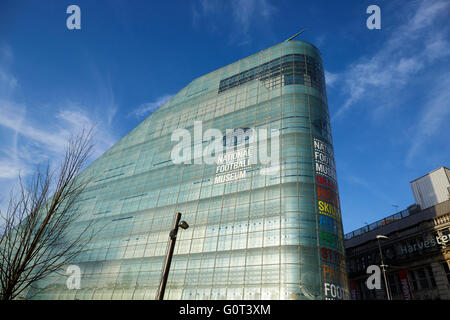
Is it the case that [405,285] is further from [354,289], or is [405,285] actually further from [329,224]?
[329,224]

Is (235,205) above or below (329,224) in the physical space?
above

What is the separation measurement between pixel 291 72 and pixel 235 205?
2450 centimetres

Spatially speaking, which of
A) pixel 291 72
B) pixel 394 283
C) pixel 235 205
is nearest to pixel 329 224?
pixel 235 205

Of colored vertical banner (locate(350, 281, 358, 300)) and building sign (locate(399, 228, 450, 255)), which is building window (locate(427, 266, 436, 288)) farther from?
colored vertical banner (locate(350, 281, 358, 300))

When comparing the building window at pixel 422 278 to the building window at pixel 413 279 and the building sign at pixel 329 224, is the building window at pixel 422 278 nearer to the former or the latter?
the building window at pixel 413 279

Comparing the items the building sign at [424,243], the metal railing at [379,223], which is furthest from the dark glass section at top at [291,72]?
Result: the building sign at [424,243]

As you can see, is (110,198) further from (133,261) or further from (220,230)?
(220,230)

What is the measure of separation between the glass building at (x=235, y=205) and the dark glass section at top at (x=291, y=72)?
0.21m

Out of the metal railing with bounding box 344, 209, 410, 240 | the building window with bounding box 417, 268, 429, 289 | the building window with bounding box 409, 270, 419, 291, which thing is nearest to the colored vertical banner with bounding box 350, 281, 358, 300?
the metal railing with bounding box 344, 209, 410, 240

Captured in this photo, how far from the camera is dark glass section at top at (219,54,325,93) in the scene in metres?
45.0

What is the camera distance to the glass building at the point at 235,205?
32.0m

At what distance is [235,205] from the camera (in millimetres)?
38562

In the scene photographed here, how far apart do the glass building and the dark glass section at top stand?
21 cm

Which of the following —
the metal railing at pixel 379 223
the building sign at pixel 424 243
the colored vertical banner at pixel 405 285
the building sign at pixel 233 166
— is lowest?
the colored vertical banner at pixel 405 285
